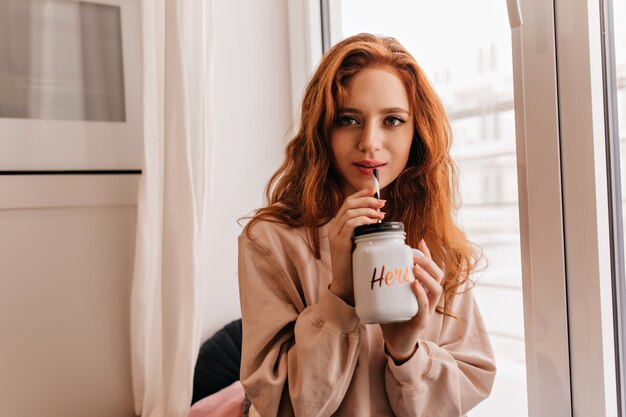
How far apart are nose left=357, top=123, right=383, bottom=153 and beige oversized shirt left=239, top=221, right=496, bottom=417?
159 millimetres

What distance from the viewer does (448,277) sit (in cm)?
92

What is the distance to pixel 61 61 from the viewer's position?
4.29 ft

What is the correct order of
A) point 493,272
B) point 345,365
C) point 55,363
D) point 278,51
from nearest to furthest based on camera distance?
point 345,365
point 493,272
point 55,363
point 278,51

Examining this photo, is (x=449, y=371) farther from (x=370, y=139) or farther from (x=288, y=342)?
Result: (x=370, y=139)

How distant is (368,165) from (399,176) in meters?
0.12

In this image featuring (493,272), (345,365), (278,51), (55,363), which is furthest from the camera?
(278,51)

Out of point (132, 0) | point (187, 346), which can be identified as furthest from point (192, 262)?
point (132, 0)

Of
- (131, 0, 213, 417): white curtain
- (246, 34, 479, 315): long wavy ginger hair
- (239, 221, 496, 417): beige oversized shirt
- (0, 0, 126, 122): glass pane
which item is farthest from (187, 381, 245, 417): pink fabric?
(0, 0, 126, 122): glass pane

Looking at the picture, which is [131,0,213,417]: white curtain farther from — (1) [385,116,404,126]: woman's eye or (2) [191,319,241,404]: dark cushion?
(1) [385,116,404,126]: woman's eye

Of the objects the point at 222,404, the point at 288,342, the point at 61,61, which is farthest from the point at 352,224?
the point at 61,61

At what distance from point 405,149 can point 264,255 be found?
27 cm

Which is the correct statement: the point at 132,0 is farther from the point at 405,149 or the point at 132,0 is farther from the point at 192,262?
the point at 405,149

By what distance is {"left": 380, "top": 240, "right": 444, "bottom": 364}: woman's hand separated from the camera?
74cm

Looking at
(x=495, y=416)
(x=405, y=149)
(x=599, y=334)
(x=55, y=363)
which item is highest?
(x=405, y=149)
